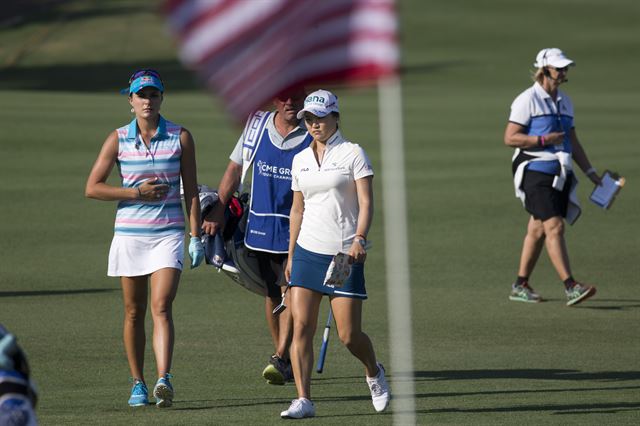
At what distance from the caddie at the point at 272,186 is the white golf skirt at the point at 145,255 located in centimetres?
108

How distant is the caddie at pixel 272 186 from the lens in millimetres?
10875

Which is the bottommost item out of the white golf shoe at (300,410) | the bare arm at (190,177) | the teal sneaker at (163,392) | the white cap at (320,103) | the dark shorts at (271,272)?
the white golf shoe at (300,410)

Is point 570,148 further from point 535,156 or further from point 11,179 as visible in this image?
point 11,179

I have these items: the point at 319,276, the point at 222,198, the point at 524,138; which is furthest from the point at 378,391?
the point at 524,138

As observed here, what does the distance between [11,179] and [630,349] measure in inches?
530

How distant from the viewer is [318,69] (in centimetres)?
636

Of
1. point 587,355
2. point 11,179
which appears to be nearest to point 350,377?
point 587,355

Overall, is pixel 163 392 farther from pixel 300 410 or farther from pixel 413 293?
pixel 413 293

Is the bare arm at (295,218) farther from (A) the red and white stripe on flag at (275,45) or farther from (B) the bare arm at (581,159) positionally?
(B) the bare arm at (581,159)

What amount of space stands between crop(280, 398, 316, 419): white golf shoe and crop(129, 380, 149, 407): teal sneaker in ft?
3.27

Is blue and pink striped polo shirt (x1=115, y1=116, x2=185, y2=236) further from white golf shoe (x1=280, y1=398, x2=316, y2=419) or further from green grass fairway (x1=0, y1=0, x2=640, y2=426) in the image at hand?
white golf shoe (x1=280, y1=398, x2=316, y2=419)

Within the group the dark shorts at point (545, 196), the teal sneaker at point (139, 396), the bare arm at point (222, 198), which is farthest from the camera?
the dark shorts at point (545, 196)

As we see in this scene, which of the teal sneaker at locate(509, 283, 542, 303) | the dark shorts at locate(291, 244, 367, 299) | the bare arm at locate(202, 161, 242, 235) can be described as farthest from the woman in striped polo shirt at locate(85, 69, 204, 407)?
the teal sneaker at locate(509, 283, 542, 303)

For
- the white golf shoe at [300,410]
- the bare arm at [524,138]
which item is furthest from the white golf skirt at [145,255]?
the bare arm at [524,138]
